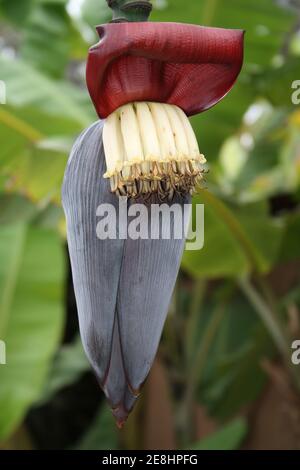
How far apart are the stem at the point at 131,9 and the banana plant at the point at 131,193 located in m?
0.02

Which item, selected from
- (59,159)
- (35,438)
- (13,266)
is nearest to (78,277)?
(59,159)

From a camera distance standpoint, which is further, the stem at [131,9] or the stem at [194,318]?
the stem at [194,318]

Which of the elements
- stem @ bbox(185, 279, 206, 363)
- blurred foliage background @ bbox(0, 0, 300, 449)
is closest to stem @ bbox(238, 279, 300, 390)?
blurred foliage background @ bbox(0, 0, 300, 449)

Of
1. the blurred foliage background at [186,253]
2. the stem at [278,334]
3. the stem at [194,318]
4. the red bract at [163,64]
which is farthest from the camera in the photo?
the stem at [194,318]

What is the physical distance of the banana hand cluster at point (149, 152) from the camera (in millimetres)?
333

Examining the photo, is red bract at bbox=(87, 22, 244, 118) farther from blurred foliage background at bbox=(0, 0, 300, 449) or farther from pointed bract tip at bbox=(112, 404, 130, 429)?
blurred foliage background at bbox=(0, 0, 300, 449)

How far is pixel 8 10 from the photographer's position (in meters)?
1.30

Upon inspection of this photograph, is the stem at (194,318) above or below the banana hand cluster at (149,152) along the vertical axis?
below

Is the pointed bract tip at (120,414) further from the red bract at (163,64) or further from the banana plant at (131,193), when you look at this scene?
the red bract at (163,64)

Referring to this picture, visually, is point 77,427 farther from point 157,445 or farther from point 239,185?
point 239,185

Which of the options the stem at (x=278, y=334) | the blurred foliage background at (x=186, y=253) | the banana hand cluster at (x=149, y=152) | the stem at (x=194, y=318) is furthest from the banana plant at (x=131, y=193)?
the stem at (x=194, y=318)

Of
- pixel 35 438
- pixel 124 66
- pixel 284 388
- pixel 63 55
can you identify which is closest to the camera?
pixel 124 66

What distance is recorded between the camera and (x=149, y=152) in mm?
338

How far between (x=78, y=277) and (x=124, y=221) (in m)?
0.04
